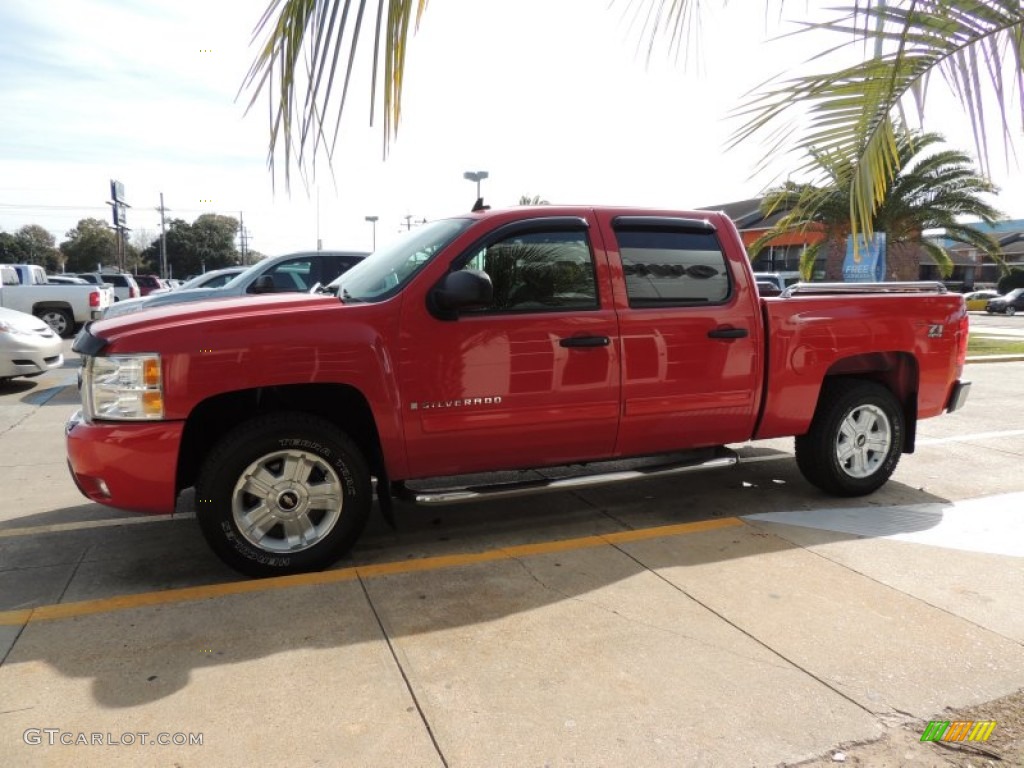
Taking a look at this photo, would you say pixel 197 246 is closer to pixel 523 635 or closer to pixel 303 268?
pixel 303 268

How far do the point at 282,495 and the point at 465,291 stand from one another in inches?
54.3

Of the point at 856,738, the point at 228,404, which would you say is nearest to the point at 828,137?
the point at 856,738

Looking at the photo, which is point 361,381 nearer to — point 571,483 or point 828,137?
point 571,483

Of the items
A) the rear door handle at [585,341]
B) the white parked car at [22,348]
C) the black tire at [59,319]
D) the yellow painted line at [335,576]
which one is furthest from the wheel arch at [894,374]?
the black tire at [59,319]

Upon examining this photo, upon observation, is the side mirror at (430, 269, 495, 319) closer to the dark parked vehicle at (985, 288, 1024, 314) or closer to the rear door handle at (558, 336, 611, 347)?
the rear door handle at (558, 336, 611, 347)

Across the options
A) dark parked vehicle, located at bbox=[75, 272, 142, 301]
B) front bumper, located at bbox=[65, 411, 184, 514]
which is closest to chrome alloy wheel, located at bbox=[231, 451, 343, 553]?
front bumper, located at bbox=[65, 411, 184, 514]

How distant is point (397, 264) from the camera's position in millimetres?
4324

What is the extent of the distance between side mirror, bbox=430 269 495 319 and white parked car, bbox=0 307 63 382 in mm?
7980

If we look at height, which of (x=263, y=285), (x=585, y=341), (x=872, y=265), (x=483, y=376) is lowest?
(x=483, y=376)

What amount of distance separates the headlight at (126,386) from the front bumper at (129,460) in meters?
0.06

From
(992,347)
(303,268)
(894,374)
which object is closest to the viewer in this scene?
(894,374)

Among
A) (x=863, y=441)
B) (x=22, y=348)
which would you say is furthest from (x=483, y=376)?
(x=22, y=348)

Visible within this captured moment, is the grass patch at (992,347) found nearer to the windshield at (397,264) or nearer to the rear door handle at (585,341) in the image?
the rear door handle at (585,341)

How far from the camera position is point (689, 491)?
5.41 m
